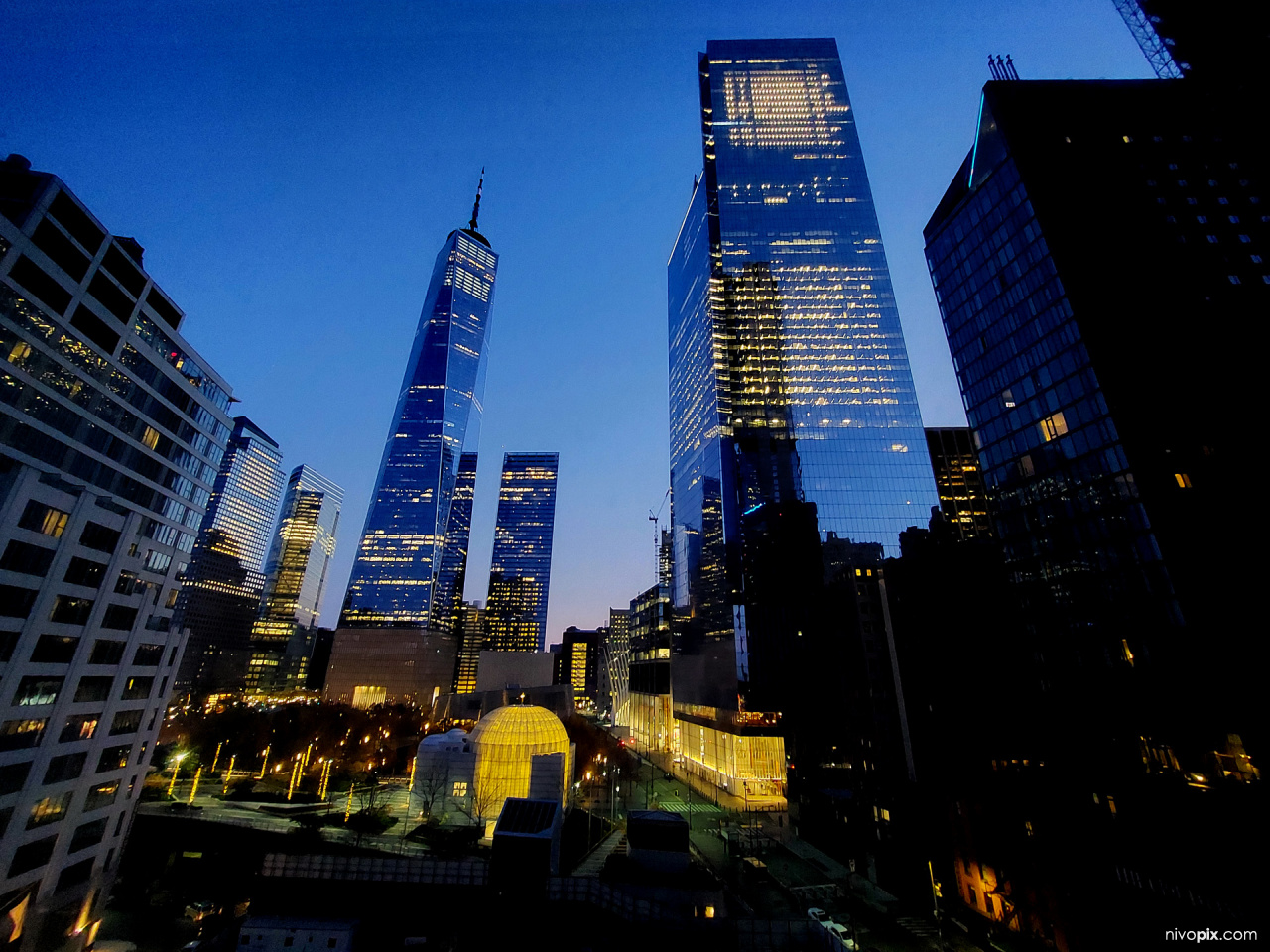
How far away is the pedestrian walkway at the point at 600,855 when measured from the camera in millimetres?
45500

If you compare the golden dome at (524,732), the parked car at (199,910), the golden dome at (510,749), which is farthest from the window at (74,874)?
the golden dome at (524,732)

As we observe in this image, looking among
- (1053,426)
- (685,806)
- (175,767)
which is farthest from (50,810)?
(1053,426)

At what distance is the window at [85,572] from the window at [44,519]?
3.13 meters

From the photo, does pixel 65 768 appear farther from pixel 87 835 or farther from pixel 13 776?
pixel 87 835

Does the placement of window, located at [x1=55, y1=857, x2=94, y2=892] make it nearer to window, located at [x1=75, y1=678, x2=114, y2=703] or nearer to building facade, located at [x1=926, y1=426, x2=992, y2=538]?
window, located at [x1=75, y1=678, x2=114, y2=703]

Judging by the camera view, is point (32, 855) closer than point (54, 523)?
Yes

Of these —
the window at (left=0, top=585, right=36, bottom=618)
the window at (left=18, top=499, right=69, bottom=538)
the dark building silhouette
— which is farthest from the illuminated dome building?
the window at (left=18, top=499, right=69, bottom=538)

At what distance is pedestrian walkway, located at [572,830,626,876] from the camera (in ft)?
149

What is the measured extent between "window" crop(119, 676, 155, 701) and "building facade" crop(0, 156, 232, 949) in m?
0.14

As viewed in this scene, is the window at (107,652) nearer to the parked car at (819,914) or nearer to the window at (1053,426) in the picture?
the parked car at (819,914)

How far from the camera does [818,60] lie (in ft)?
486

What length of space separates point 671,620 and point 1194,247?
388ft

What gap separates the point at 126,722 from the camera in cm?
4744

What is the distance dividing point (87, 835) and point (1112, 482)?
288 ft
